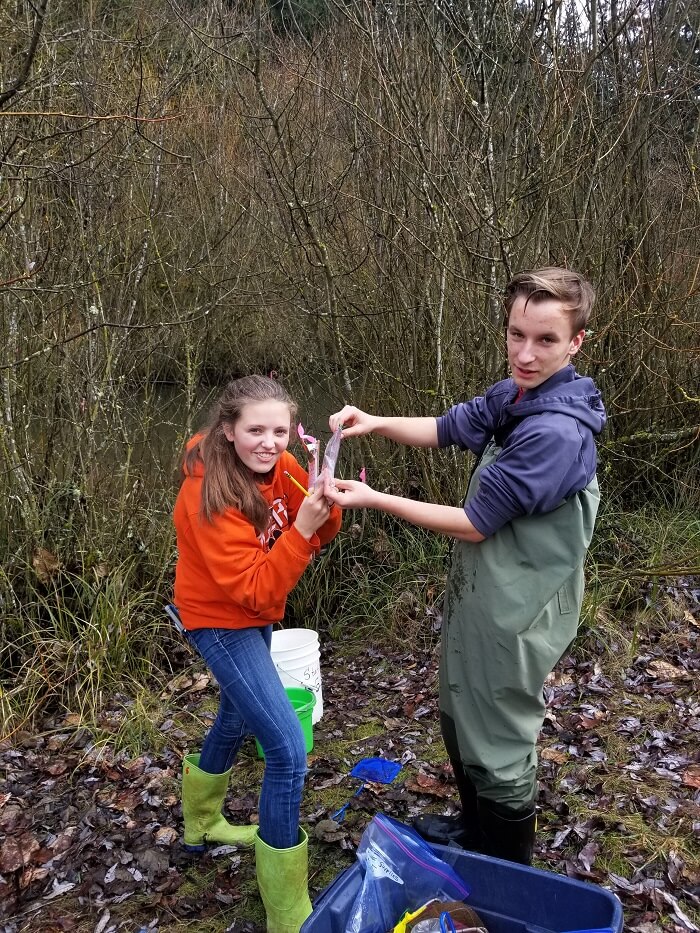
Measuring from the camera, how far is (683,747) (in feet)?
11.6

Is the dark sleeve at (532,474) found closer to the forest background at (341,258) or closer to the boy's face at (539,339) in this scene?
the boy's face at (539,339)

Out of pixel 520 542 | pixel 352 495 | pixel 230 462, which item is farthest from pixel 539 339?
pixel 230 462

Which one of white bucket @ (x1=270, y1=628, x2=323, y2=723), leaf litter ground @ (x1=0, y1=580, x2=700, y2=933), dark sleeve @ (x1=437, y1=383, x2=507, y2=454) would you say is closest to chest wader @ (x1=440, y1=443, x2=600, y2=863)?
dark sleeve @ (x1=437, y1=383, x2=507, y2=454)

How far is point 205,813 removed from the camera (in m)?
2.91

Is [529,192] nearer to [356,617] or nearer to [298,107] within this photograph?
[298,107]

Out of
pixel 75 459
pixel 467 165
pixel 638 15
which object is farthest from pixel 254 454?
pixel 638 15

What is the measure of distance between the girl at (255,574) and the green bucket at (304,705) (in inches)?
40.1

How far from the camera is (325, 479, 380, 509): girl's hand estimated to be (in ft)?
7.16

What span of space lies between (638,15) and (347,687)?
4589mm

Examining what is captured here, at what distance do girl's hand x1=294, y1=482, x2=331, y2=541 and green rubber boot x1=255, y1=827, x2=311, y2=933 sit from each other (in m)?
1.01

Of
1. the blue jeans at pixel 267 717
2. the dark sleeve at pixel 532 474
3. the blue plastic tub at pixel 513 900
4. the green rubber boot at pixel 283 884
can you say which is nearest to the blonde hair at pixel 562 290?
the dark sleeve at pixel 532 474

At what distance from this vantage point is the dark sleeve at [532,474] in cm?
208

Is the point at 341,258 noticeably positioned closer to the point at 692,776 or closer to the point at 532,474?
the point at 532,474

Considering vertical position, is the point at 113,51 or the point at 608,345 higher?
the point at 113,51
